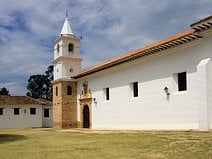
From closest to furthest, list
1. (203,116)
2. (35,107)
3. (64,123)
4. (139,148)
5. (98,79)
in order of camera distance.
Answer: (139,148) → (203,116) → (98,79) → (64,123) → (35,107)

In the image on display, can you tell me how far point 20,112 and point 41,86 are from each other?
30376 millimetres

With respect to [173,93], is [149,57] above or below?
above

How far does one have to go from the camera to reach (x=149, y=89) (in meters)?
17.7

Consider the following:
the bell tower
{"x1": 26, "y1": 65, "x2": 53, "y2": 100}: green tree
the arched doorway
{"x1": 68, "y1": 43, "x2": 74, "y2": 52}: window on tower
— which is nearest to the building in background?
the bell tower

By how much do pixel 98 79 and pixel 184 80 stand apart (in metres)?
9.70

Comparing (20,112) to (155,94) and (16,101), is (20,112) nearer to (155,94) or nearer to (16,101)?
(16,101)

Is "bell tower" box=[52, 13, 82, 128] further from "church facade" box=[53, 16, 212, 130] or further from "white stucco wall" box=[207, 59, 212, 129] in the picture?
"white stucco wall" box=[207, 59, 212, 129]

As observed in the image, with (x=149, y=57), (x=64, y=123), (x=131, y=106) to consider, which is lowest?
(x=64, y=123)

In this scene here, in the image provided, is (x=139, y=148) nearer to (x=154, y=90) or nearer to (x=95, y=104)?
(x=154, y=90)

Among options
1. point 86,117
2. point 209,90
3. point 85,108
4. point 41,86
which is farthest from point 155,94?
point 41,86

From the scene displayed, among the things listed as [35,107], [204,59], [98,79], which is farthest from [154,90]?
[35,107]

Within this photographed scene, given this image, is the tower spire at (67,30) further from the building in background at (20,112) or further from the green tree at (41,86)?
the green tree at (41,86)

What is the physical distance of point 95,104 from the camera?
24.6 metres

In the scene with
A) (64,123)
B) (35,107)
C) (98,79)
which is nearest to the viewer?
(98,79)
